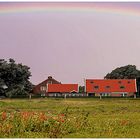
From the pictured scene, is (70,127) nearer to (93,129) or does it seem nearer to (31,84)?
(93,129)

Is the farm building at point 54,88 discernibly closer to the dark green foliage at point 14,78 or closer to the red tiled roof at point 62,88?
the red tiled roof at point 62,88

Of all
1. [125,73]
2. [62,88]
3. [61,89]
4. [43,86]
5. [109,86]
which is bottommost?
[61,89]

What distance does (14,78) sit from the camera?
47750mm

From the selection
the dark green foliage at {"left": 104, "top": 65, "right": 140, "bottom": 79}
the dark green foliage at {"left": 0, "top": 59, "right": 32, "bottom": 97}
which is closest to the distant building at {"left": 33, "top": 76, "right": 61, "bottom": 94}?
the dark green foliage at {"left": 104, "top": 65, "right": 140, "bottom": 79}

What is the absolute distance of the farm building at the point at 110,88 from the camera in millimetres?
55906

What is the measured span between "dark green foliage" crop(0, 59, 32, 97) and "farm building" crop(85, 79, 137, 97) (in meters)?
11.9

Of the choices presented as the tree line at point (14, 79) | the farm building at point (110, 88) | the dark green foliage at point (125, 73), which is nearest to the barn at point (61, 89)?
the farm building at point (110, 88)

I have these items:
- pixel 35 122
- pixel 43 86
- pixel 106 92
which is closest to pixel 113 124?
pixel 35 122

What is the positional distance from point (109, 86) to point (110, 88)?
0.46m

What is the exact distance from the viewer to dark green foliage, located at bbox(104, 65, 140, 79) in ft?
175

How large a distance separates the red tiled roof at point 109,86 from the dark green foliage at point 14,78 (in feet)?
39.5

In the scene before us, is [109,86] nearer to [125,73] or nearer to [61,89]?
[125,73]

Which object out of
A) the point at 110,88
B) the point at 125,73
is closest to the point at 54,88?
the point at 110,88

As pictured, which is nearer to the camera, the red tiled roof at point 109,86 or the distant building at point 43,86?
the red tiled roof at point 109,86
